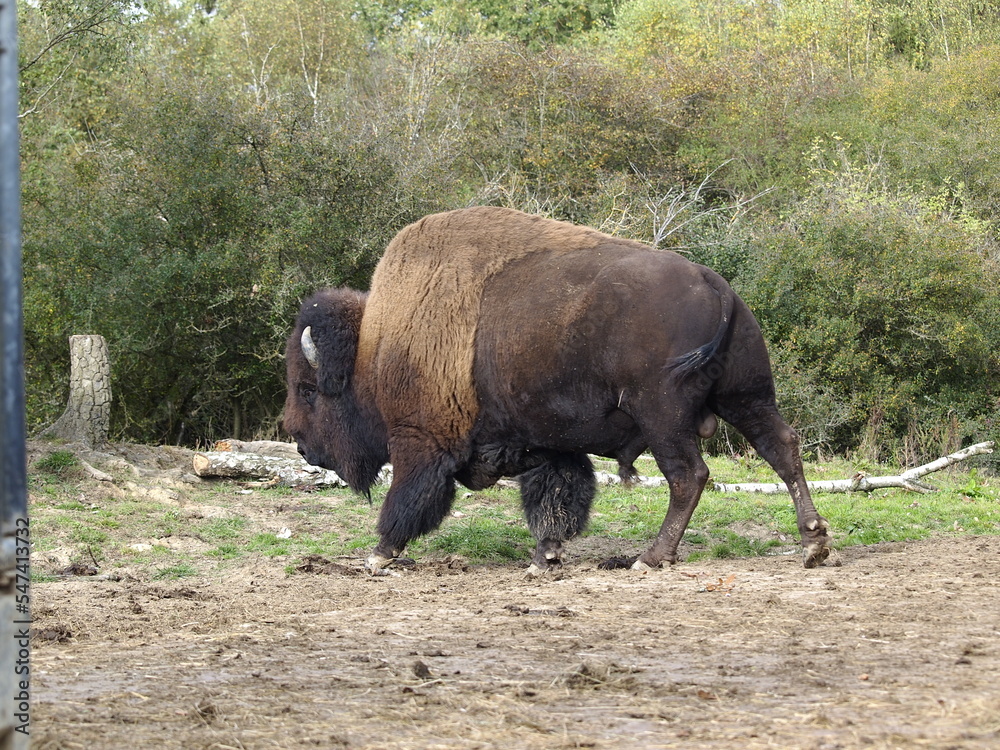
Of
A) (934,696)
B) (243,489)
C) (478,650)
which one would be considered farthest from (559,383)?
(243,489)

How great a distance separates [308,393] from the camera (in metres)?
8.93

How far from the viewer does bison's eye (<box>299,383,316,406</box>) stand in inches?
350

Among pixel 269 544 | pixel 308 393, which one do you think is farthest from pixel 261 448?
pixel 308 393

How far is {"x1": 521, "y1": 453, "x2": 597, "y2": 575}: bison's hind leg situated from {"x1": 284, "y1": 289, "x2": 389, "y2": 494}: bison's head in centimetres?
132

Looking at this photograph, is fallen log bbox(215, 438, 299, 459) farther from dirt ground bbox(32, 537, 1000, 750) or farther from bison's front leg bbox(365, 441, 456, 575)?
dirt ground bbox(32, 537, 1000, 750)

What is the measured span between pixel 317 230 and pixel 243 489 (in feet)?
17.9

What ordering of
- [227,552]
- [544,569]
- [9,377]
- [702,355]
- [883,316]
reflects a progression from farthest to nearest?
[883,316]
[227,552]
[544,569]
[702,355]
[9,377]

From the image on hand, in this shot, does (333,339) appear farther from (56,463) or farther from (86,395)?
(86,395)

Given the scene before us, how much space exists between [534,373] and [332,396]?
1941mm

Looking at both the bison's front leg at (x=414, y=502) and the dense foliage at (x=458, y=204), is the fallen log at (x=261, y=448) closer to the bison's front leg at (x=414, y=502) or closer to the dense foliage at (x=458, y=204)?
the dense foliage at (x=458, y=204)

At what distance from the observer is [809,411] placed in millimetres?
16422

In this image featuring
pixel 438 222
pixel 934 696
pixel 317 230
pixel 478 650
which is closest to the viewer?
pixel 934 696

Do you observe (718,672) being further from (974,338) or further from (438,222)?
(974,338)

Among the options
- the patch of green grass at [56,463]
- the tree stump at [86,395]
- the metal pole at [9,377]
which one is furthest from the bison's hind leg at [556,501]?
the metal pole at [9,377]
